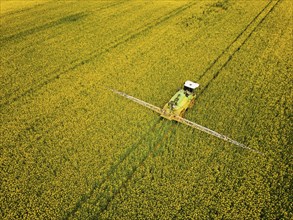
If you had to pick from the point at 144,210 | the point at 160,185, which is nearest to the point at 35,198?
the point at 144,210

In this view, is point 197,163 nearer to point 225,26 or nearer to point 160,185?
point 160,185

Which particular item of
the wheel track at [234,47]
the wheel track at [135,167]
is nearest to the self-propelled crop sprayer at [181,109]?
the wheel track at [135,167]

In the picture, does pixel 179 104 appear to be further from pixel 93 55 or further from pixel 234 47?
pixel 234 47

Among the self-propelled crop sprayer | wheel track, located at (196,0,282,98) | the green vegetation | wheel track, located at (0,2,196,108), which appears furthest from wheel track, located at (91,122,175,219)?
wheel track, located at (0,2,196,108)

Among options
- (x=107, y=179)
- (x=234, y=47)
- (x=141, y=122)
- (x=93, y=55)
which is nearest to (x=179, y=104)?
(x=141, y=122)

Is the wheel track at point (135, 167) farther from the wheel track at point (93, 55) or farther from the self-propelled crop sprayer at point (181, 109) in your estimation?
the wheel track at point (93, 55)

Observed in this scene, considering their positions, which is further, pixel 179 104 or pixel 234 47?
pixel 234 47

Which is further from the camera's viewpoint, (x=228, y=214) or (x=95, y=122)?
(x=95, y=122)
